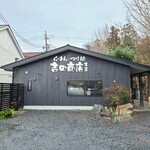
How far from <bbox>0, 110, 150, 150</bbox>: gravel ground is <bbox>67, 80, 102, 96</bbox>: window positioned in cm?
403

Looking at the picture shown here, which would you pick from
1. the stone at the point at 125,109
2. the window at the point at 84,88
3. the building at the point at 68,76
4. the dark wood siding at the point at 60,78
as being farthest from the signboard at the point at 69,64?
the stone at the point at 125,109

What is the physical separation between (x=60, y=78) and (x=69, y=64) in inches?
39.0

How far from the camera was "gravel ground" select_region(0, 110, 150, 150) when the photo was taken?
211 inches

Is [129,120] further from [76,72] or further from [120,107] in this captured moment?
[76,72]

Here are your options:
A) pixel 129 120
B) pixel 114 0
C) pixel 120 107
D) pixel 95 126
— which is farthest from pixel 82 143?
pixel 114 0

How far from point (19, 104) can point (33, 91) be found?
115cm

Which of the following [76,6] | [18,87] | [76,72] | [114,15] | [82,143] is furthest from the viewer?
[114,15]

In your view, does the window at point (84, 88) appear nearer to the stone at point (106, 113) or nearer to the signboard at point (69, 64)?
the signboard at point (69, 64)

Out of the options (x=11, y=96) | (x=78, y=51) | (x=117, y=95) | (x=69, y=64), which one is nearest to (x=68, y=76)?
(x=69, y=64)

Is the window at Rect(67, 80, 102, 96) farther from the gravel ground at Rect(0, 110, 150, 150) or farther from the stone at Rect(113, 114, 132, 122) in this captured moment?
the gravel ground at Rect(0, 110, 150, 150)

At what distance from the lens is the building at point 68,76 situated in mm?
12766

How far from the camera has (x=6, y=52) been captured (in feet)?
64.9

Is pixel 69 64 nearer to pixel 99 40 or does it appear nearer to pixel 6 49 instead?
pixel 6 49

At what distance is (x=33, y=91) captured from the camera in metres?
13.1
